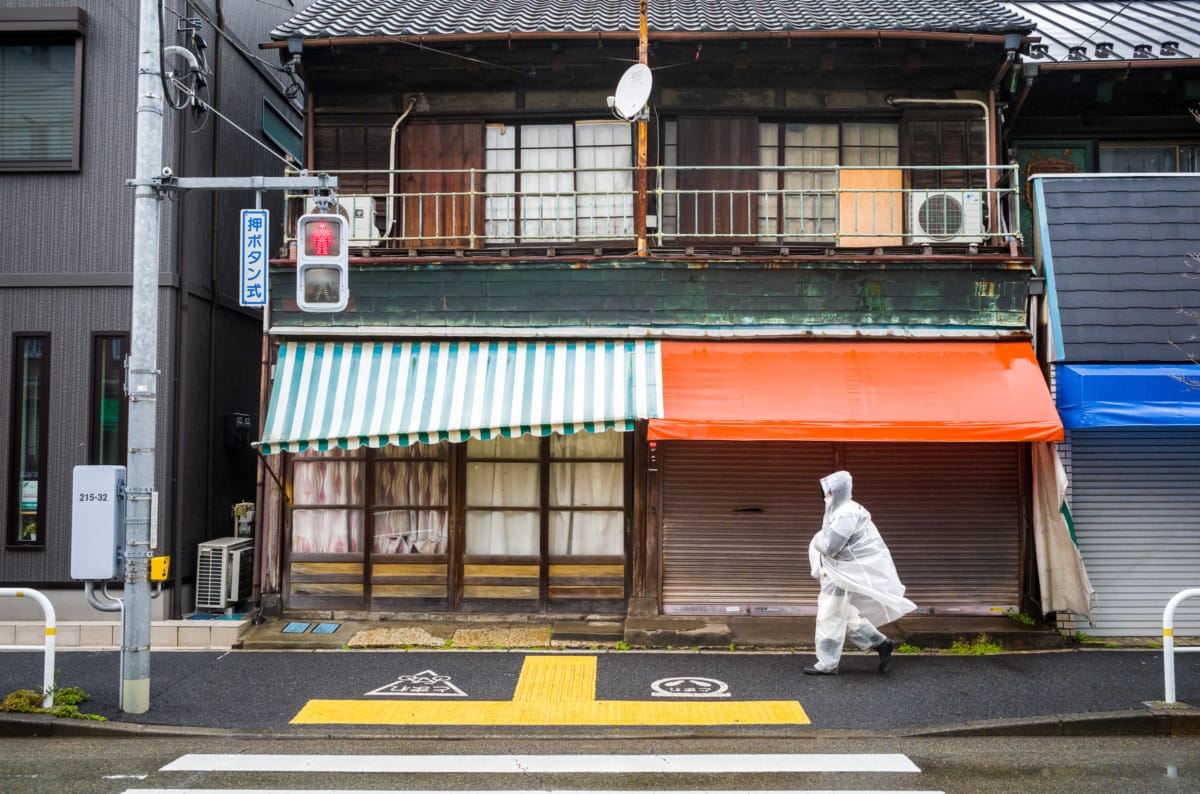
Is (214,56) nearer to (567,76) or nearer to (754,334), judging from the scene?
(567,76)

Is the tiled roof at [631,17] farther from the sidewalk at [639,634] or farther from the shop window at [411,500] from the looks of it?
the sidewalk at [639,634]

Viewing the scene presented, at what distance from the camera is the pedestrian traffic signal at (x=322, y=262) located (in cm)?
786

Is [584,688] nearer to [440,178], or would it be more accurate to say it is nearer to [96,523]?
[96,523]

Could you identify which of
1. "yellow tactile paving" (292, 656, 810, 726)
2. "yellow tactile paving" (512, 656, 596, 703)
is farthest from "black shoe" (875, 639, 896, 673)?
"yellow tactile paving" (512, 656, 596, 703)

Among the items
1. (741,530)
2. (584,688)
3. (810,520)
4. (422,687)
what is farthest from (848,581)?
(422,687)

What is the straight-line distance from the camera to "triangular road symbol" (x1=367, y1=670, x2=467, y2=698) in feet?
27.8

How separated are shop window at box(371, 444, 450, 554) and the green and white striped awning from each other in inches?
43.9

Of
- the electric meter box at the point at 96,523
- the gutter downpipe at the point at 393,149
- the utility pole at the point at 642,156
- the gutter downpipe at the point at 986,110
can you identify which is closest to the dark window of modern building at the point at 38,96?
the gutter downpipe at the point at 393,149

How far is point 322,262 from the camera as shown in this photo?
7.88 m

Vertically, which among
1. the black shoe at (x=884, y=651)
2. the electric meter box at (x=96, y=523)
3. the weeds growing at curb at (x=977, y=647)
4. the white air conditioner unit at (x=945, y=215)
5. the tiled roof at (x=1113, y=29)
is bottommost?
the weeds growing at curb at (x=977, y=647)

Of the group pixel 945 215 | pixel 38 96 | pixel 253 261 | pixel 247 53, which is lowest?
pixel 253 261

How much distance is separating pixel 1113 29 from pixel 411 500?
41.9 feet

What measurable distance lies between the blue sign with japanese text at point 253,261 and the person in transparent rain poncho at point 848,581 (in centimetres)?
668

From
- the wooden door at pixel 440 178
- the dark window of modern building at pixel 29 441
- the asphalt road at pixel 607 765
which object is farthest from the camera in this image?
the wooden door at pixel 440 178
